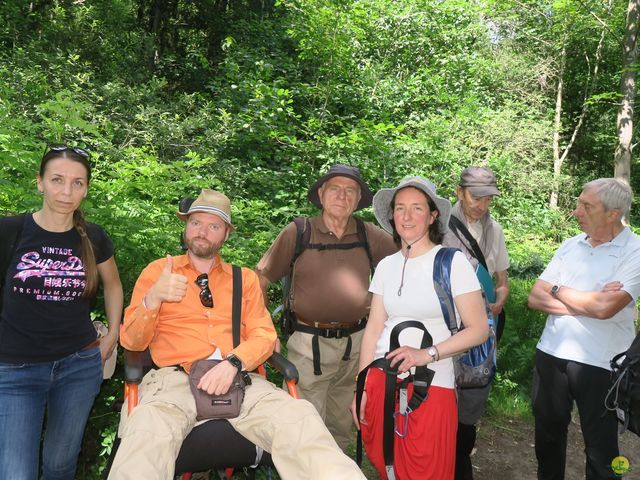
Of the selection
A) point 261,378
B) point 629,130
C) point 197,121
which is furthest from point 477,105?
point 261,378

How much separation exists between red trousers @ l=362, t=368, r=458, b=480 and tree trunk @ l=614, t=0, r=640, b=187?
1072 centimetres

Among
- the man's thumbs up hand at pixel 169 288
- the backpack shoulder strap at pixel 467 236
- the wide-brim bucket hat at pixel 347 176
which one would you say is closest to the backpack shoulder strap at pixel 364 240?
the wide-brim bucket hat at pixel 347 176

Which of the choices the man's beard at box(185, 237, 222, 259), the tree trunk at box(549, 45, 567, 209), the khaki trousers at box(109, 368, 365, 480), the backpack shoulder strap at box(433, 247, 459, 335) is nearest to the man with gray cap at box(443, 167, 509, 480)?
the backpack shoulder strap at box(433, 247, 459, 335)

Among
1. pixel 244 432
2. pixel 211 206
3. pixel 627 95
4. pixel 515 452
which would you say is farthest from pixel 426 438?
pixel 627 95

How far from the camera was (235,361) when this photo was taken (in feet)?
8.79

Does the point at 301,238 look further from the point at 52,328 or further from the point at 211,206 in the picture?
the point at 52,328

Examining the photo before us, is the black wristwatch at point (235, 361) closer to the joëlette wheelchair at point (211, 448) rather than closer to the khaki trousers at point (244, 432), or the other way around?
the khaki trousers at point (244, 432)

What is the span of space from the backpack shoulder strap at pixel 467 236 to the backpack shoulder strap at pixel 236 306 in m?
1.45

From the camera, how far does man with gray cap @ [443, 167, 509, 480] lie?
10.9 feet

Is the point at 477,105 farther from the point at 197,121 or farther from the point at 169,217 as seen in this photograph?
the point at 169,217

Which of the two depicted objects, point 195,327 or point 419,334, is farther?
point 195,327

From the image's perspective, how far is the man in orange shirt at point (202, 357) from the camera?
7.30 feet

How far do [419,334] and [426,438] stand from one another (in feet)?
1.59

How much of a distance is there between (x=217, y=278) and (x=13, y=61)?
751 centimetres
